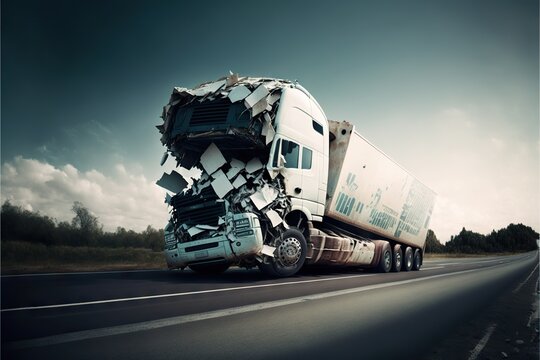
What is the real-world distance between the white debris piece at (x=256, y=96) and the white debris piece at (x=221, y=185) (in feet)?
5.40

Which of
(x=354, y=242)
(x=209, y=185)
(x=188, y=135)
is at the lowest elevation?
(x=354, y=242)

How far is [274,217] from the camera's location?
25.5 feet

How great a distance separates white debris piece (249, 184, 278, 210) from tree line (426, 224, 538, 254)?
9979cm

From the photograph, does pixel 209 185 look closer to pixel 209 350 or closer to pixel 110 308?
pixel 110 308

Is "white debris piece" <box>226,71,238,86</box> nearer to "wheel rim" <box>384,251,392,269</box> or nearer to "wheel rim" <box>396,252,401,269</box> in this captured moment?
"wheel rim" <box>384,251,392,269</box>

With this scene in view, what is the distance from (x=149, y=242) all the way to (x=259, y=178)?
50.3ft

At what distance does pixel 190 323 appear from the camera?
11.4 ft

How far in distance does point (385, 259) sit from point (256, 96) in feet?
25.7

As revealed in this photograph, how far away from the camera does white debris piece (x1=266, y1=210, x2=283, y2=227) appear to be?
7.68 m

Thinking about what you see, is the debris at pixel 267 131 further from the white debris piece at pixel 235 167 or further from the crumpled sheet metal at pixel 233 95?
the white debris piece at pixel 235 167

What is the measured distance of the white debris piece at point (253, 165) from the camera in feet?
26.4

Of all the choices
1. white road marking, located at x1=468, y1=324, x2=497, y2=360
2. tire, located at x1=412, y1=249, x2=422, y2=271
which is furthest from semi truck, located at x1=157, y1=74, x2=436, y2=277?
tire, located at x1=412, y1=249, x2=422, y2=271

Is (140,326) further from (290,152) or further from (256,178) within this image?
(290,152)

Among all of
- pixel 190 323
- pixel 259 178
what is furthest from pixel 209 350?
pixel 259 178
